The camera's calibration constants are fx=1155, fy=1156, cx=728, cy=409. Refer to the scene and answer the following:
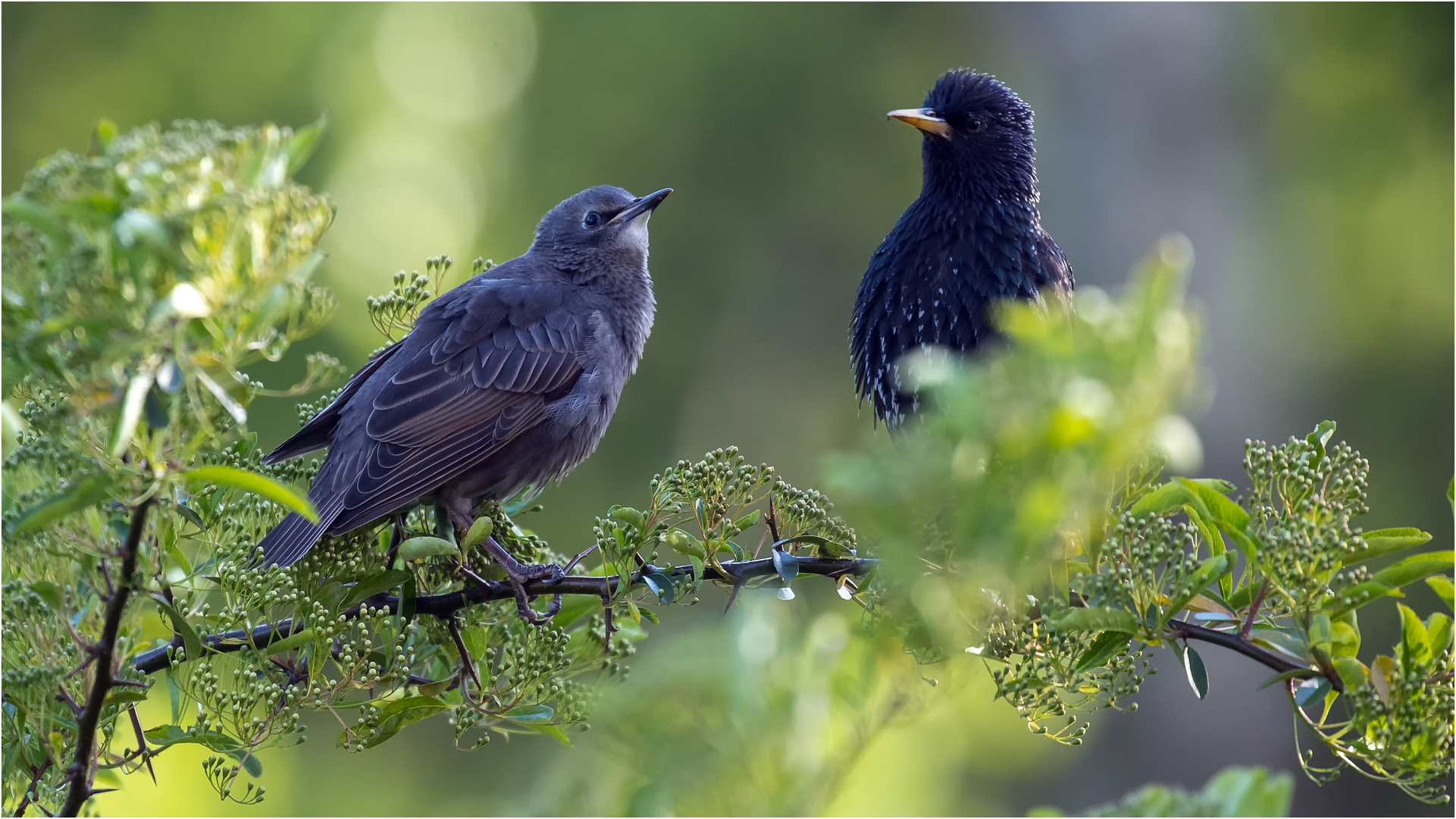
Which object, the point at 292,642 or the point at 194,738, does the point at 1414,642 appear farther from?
the point at 194,738

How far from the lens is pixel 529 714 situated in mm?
2215

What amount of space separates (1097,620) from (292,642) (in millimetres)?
1366

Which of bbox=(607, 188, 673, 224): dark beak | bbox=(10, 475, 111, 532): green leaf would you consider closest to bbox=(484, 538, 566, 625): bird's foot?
bbox=(10, 475, 111, 532): green leaf

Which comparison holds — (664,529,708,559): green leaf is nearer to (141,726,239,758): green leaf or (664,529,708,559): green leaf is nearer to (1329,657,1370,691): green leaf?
(141,726,239,758): green leaf

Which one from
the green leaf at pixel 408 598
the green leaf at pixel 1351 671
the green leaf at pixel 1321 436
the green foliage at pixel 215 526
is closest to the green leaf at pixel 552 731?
the green foliage at pixel 215 526

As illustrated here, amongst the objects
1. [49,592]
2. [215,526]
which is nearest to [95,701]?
[49,592]

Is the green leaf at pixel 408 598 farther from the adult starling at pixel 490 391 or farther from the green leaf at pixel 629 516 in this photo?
the adult starling at pixel 490 391

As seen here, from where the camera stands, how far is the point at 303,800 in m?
8.91

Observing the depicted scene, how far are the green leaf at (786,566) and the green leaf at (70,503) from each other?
1.13m

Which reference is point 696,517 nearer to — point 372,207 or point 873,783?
point 873,783

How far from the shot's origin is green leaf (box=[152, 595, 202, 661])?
182 centimetres

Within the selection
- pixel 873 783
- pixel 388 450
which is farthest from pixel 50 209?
pixel 873 783

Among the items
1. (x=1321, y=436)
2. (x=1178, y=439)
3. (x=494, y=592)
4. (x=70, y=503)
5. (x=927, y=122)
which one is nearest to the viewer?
(x=1178, y=439)

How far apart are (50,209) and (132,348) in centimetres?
20
